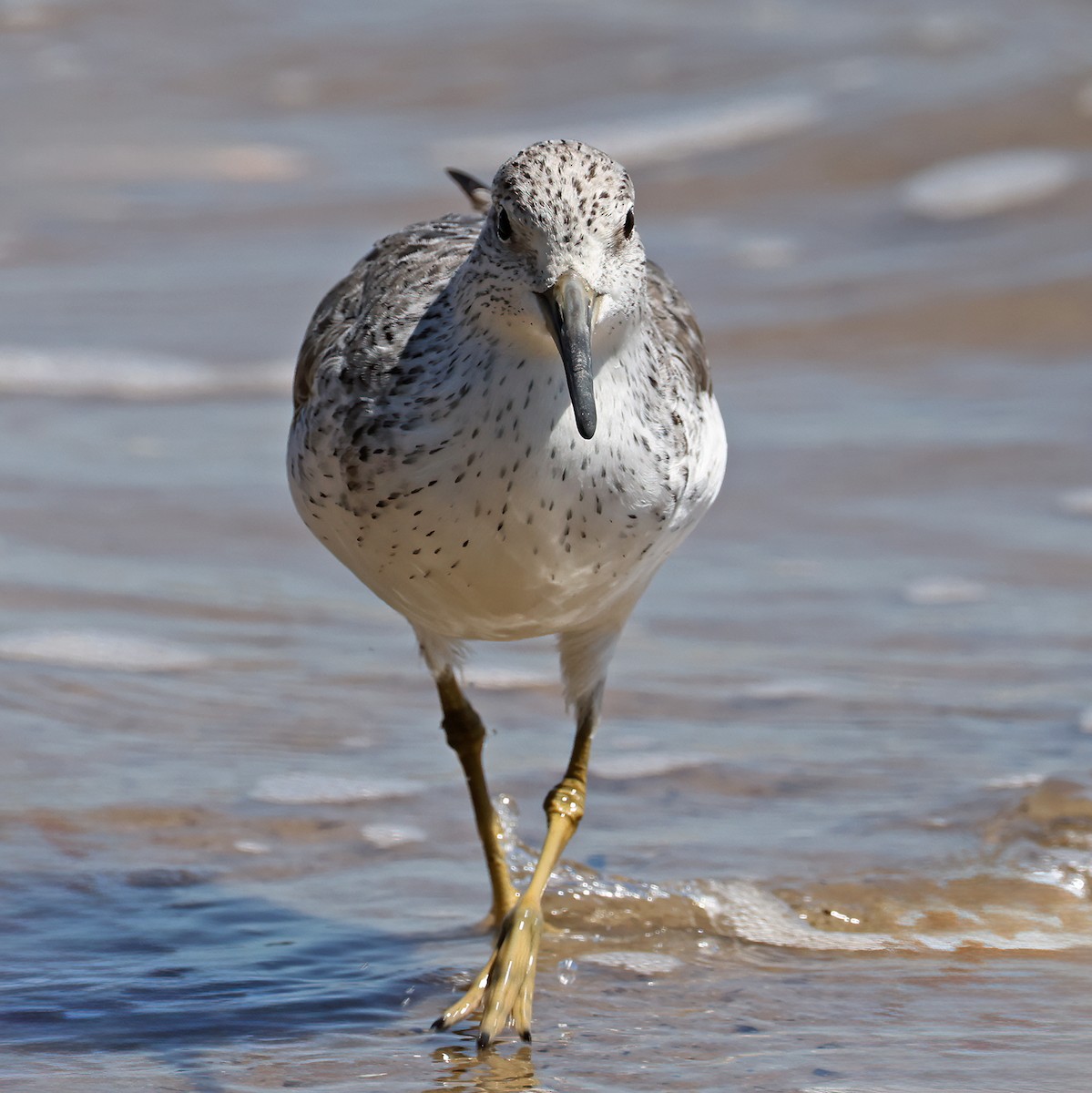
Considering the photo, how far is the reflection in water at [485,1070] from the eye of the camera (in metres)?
4.19

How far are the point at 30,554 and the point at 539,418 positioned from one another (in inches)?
159

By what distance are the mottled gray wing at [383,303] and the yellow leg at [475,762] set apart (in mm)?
911

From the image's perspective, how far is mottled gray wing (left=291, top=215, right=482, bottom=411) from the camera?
14.3 ft

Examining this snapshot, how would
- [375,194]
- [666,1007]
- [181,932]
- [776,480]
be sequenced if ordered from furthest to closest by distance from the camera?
[375,194] < [776,480] < [181,932] < [666,1007]

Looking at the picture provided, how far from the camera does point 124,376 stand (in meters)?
10.0

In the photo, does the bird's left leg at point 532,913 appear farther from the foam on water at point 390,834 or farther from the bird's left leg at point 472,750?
the foam on water at point 390,834

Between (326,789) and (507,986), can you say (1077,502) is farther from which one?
(507,986)

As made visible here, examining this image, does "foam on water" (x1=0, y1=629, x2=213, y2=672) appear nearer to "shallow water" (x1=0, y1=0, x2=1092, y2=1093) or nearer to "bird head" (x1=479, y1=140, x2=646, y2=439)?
"shallow water" (x1=0, y1=0, x2=1092, y2=1093)

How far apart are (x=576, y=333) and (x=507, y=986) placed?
62.7 inches

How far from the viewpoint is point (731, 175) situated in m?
13.3

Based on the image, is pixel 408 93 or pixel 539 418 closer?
pixel 539 418

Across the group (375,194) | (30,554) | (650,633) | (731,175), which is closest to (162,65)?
(375,194)

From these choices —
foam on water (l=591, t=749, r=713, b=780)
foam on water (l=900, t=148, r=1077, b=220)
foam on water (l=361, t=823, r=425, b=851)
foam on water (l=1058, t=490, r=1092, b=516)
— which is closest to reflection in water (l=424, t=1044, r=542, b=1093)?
foam on water (l=361, t=823, r=425, b=851)

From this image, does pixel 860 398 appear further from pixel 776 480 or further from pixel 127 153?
pixel 127 153
